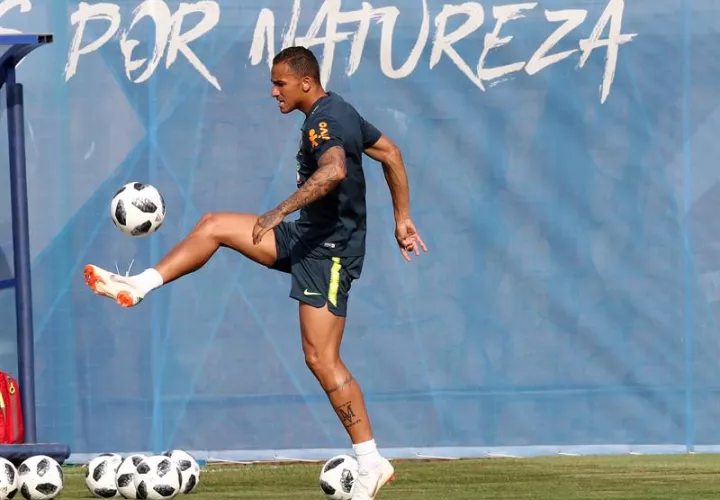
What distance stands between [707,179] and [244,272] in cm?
301

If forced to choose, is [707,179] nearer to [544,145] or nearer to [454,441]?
[544,145]

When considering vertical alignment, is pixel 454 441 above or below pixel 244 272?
below

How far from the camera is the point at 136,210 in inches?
292

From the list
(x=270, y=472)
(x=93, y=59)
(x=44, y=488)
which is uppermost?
(x=93, y=59)

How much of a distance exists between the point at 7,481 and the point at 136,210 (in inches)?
55.9

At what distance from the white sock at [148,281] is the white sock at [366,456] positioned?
1.11m

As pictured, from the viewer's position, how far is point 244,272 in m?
9.93

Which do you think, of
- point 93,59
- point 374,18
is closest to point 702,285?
point 374,18

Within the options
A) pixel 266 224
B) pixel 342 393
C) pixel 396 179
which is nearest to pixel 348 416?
pixel 342 393

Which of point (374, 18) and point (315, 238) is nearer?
point (315, 238)

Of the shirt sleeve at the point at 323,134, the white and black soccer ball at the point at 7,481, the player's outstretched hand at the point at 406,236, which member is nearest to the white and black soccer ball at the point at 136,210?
the shirt sleeve at the point at 323,134

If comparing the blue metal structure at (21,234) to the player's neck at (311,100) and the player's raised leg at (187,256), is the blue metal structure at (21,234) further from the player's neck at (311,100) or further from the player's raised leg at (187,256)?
the player's neck at (311,100)

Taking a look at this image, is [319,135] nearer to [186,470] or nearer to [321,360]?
[321,360]

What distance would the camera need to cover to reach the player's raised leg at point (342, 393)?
6.75m
